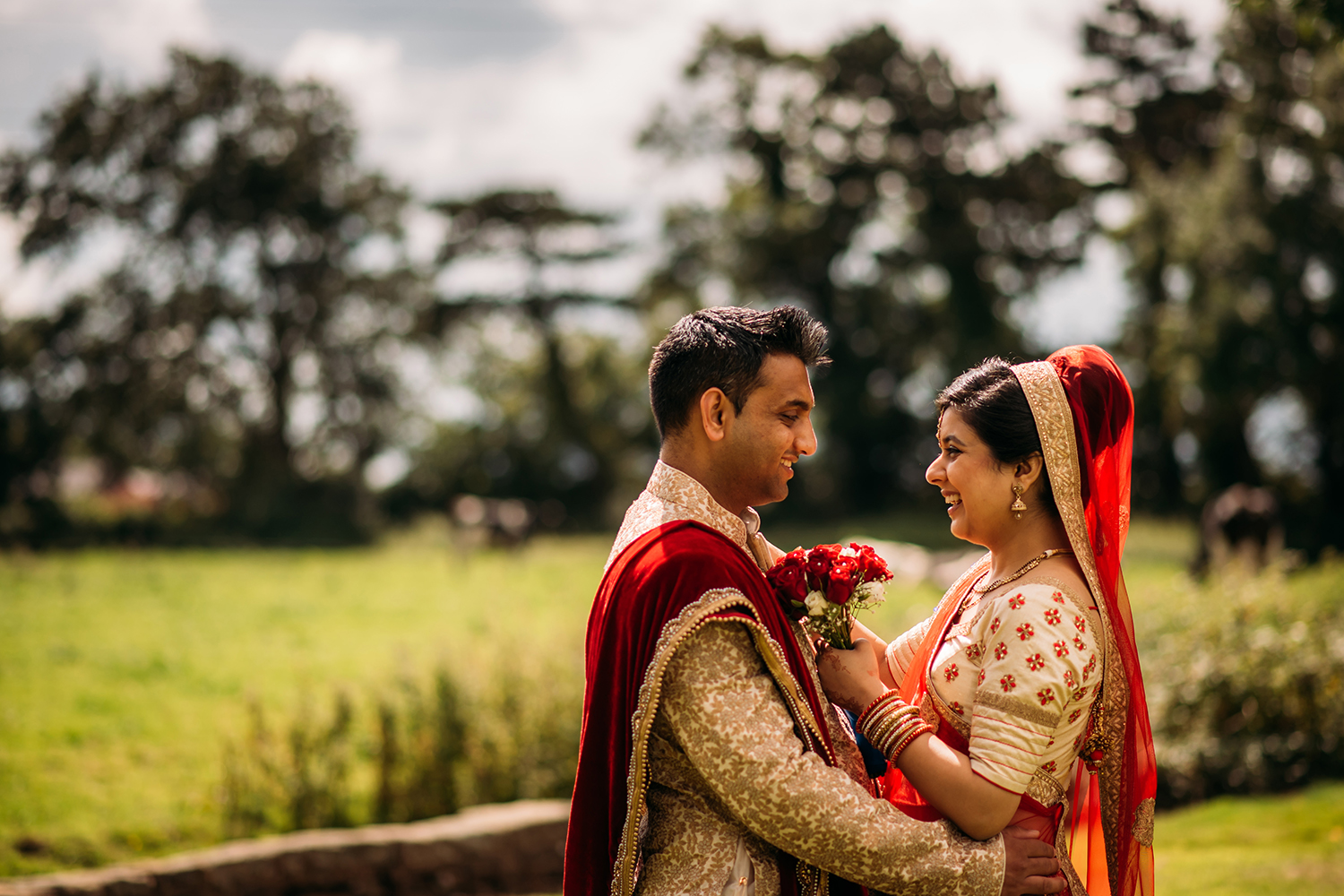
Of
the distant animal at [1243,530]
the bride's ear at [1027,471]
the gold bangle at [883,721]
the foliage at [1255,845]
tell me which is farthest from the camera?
the distant animal at [1243,530]

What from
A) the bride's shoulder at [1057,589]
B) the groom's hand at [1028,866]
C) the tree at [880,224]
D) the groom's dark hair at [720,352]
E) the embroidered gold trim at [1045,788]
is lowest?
the groom's hand at [1028,866]

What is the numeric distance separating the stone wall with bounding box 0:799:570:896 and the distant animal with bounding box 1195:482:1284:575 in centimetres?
1345

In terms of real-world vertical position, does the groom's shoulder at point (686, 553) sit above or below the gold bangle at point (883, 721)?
above

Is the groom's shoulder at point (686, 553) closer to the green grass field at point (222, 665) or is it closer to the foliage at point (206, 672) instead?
the green grass field at point (222, 665)

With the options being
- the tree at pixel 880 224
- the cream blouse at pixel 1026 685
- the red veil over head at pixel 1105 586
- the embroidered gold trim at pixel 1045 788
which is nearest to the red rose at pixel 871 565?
the cream blouse at pixel 1026 685

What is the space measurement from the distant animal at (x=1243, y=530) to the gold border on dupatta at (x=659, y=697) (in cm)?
1635

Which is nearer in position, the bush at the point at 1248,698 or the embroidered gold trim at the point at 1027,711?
the embroidered gold trim at the point at 1027,711

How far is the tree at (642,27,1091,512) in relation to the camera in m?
32.3

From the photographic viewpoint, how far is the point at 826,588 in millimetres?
2523

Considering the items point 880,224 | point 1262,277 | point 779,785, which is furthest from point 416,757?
point 880,224

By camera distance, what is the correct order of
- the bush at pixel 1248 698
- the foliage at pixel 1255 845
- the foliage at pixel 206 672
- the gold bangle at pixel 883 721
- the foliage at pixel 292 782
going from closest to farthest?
1. the gold bangle at pixel 883 721
2. the foliage at pixel 1255 845
3. the foliage at pixel 292 782
4. the foliage at pixel 206 672
5. the bush at pixel 1248 698

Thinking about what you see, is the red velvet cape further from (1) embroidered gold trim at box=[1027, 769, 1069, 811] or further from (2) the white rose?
(1) embroidered gold trim at box=[1027, 769, 1069, 811]

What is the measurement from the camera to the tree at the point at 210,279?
3462 centimetres

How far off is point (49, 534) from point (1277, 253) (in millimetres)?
30883
